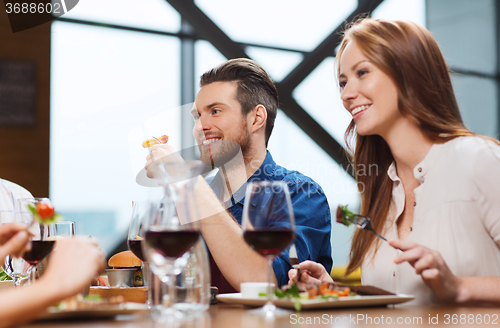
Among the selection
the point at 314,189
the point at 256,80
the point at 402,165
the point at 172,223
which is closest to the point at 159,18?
the point at 256,80

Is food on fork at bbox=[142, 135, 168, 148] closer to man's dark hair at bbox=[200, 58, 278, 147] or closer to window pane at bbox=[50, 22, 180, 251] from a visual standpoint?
man's dark hair at bbox=[200, 58, 278, 147]

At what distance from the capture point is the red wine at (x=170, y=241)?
2.52ft

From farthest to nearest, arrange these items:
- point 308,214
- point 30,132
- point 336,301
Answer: point 30,132
point 308,214
point 336,301

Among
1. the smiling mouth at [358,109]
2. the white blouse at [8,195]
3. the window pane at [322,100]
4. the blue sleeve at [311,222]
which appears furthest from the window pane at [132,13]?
the smiling mouth at [358,109]

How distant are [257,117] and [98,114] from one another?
1.98 metres

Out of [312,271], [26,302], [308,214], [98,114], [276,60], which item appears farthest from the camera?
[276,60]

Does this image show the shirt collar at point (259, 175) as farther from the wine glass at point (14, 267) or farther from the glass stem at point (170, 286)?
the glass stem at point (170, 286)

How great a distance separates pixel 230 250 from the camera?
5.06 ft

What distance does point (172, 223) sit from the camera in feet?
2.54

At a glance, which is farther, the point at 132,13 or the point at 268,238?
the point at 132,13

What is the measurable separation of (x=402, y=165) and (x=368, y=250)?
289 millimetres

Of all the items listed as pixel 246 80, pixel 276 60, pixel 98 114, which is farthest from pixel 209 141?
pixel 276 60

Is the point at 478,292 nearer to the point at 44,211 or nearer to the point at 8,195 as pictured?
the point at 44,211

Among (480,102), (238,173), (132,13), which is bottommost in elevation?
(238,173)
